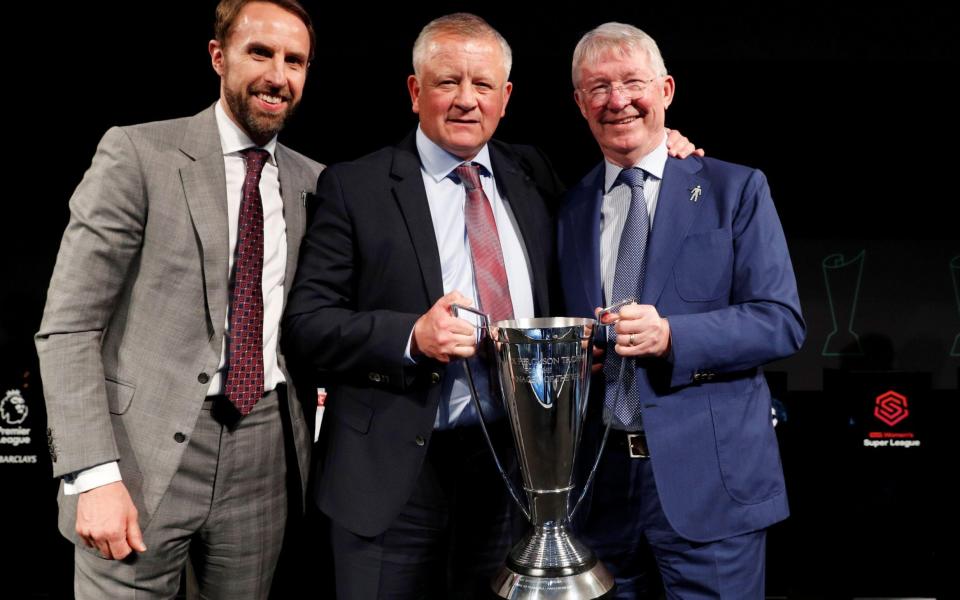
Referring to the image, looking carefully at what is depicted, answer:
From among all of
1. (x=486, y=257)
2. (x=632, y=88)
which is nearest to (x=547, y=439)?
(x=486, y=257)

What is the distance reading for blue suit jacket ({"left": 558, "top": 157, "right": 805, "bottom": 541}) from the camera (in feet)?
5.32

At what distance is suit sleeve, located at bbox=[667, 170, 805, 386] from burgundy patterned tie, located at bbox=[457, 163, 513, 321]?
0.40 m

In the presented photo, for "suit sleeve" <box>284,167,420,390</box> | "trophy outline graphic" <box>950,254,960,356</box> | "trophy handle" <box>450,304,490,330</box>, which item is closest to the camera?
"trophy handle" <box>450,304,490,330</box>

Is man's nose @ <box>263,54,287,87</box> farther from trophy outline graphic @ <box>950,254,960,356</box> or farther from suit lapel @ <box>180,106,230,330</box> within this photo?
trophy outline graphic @ <box>950,254,960,356</box>

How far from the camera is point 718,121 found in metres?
3.99

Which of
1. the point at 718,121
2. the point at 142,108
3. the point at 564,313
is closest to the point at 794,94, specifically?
the point at 718,121

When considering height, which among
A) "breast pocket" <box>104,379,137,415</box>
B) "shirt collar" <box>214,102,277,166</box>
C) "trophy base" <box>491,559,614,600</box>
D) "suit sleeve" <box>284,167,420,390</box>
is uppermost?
"shirt collar" <box>214,102,277,166</box>

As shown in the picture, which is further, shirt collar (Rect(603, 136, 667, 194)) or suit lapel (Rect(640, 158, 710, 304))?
shirt collar (Rect(603, 136, 667, 194))

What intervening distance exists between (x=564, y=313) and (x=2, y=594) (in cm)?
388

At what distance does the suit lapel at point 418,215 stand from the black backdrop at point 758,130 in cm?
222

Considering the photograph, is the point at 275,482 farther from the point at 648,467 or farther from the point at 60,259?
the point at 648,467

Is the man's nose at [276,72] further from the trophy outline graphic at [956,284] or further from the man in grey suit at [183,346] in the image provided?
the trophy outline graphic at [956,284]

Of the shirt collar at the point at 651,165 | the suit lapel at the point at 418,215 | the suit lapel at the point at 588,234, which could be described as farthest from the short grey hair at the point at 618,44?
the suit lapel at the point at 418,215

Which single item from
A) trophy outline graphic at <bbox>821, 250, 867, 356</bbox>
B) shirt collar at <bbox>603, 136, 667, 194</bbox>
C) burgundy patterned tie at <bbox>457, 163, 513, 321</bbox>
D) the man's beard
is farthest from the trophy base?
trophy outline graphic at <bbox>821, 250, 867, 356</bbox>
